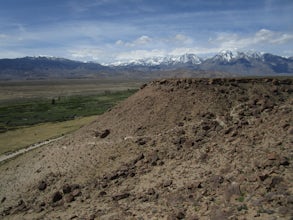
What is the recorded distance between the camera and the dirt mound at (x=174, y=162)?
58.1ft

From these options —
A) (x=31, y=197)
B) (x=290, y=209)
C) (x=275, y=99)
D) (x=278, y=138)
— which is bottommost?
(x=31, y=197)

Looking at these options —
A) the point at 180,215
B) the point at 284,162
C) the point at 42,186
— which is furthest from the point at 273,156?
the point at 42,186

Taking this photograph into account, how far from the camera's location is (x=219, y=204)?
1695 cm

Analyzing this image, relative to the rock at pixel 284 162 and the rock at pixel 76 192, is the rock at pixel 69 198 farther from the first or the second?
the rock at pixel 284 162

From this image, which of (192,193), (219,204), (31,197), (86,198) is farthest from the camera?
(31,197)

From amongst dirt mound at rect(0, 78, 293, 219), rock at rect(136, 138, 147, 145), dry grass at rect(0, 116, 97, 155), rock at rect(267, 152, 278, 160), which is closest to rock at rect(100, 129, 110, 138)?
dirt mound at rect(0, 78, 293, 219)

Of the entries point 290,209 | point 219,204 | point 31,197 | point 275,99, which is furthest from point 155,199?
point 275,99

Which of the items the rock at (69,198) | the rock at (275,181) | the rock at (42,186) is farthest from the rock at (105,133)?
the rock at (275,181)

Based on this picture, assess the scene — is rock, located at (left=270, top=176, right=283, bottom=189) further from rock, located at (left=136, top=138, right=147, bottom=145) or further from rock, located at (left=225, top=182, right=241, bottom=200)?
rock, located at (left=136, top=138, right=147, bottom=145)

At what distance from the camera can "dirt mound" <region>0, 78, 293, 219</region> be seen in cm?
1772

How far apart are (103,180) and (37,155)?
560 inches

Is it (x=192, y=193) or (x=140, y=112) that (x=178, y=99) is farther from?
(x=192, y=193)

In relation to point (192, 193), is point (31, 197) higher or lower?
lower

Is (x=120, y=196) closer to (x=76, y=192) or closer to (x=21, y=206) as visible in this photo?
(x=76, y=192)
